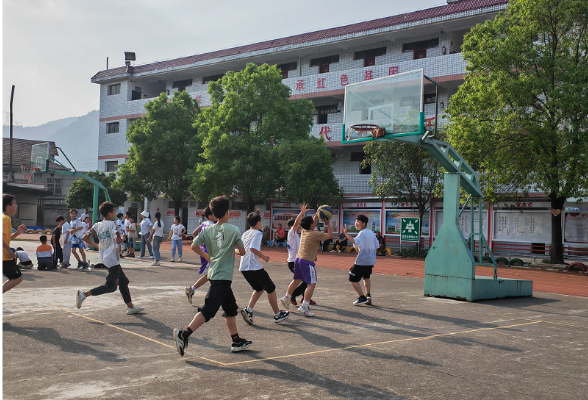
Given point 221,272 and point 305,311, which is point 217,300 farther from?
point 305,311

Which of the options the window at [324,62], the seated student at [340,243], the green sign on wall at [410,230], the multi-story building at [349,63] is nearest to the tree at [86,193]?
the multi-story building at [349,63]

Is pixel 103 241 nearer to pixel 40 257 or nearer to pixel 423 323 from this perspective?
pixel 423 323

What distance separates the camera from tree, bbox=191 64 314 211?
26.8 metres

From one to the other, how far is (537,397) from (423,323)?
335 centimetres

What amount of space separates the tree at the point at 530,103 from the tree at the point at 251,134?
9628mm

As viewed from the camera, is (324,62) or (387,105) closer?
(387,105)

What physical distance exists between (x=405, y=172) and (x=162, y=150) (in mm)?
14682

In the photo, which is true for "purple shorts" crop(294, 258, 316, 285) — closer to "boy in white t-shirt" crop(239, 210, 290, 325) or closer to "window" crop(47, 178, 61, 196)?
"boy in white t-shirt" crop(239, 210, 290, 325)

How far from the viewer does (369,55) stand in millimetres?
31375

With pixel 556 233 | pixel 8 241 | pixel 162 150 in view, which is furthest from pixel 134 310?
pixel 162 150

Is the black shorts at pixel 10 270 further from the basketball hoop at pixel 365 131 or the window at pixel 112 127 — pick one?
the window at pixel 112 127

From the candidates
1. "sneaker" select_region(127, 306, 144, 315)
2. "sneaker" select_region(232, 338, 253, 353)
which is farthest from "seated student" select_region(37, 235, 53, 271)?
"sneaker" select_region(232, 338, 253, 353)


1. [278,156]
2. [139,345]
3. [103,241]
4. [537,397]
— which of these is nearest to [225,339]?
[139,345]

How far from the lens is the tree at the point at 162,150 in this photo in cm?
3109
